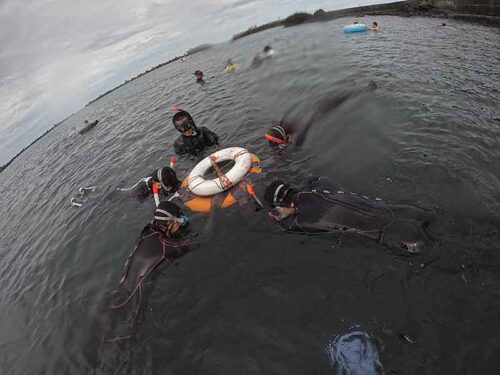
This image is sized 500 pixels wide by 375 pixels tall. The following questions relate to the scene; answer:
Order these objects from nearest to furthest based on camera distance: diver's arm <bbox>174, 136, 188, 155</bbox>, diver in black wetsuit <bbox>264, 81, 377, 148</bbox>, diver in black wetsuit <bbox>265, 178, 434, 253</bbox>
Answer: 1. diver in black wetsuit <bbox>265, 178, 434, 253</bbox>
2. diver in black wetsuit <bbox>264, 81, 377, 148</bbox>
3. diver's arm <bbox>174, 136, 188, 155</bbox>

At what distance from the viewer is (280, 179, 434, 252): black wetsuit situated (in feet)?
17.9

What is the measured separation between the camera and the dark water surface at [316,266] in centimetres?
473

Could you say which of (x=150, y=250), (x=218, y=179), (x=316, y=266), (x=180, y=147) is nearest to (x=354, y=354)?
(x=316, y=266)

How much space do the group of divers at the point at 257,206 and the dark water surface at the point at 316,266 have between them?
0.43m

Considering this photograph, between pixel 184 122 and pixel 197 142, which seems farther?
pixel 197 142

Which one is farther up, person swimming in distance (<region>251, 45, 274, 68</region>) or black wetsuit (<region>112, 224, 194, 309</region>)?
black wetsuit (<region>112, 224, 194, 309</region>)

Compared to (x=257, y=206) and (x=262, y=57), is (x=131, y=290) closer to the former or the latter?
(x=257, y=206)

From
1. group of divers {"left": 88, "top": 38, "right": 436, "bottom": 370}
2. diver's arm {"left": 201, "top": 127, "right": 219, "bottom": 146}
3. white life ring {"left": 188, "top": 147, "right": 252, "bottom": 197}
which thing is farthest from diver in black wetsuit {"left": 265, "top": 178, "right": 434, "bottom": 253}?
diver's arm {"left": 201, "top": 127, "right": 219, "bottom": 146}

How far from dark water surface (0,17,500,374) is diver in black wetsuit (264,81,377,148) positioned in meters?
0.52

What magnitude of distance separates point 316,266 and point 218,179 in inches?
160

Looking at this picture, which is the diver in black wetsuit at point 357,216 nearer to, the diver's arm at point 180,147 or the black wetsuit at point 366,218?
the black wetsuit at point 366,218

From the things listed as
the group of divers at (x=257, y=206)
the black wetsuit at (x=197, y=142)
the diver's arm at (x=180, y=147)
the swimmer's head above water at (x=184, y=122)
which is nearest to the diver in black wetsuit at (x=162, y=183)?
the group of divers at (x=257, y=206)

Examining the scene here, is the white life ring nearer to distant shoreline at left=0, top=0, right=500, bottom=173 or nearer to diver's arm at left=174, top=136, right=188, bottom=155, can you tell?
diver's arm at left=174, top=136, right=188, bottom=155

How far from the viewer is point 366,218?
5488 mm
